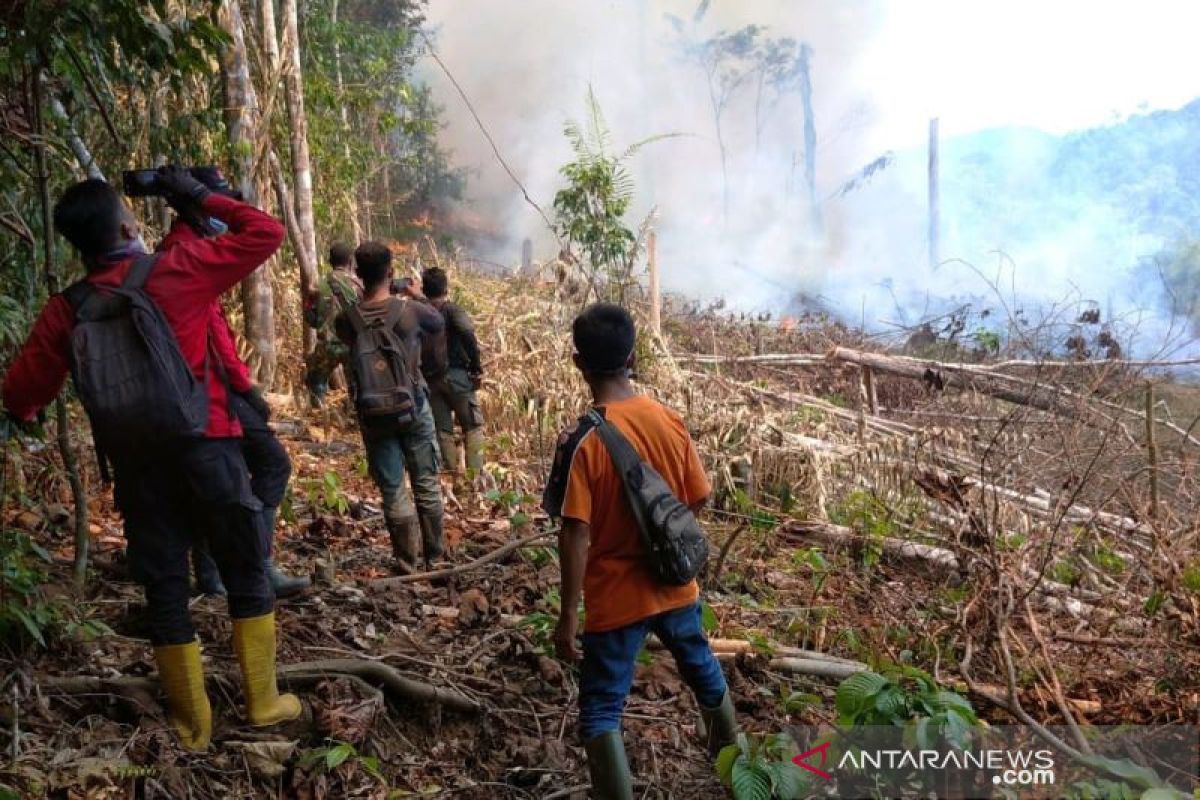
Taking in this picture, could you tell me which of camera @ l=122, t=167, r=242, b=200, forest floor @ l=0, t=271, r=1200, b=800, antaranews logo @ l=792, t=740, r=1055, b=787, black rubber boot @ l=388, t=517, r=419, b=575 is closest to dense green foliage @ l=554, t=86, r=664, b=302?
forest floor @ l=0, t=271, r=1200, b=800

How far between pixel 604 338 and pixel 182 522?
4.47 ft

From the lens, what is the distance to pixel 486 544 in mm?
5102

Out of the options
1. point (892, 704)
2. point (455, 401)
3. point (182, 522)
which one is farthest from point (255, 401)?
point (455, 401)

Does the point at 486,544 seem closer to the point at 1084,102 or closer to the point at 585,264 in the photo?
the point at 585,264

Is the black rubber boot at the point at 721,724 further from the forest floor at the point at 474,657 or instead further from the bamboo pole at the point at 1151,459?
the bamboo pole at the point at 1151,459

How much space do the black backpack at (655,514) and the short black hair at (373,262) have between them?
84.8 inches

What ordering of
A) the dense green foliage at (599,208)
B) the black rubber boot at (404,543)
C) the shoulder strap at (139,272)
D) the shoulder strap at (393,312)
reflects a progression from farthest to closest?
the dense green foliage at (599,208), the black rubber boot at (404,543), the shoulder strap at (393,312), the shoulder strap at (139,272)

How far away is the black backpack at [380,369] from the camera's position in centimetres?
420

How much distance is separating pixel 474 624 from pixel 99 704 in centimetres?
157

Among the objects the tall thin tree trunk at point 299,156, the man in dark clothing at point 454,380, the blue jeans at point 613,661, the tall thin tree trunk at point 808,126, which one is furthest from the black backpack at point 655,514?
the tall thin tree trunk at point 808,126

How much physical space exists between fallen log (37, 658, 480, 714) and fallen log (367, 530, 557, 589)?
97 cm

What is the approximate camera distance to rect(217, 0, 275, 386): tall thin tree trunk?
686 cm

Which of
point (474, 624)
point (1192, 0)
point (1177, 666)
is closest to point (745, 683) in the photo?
point (474, 624)

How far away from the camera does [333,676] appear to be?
2988 mm
